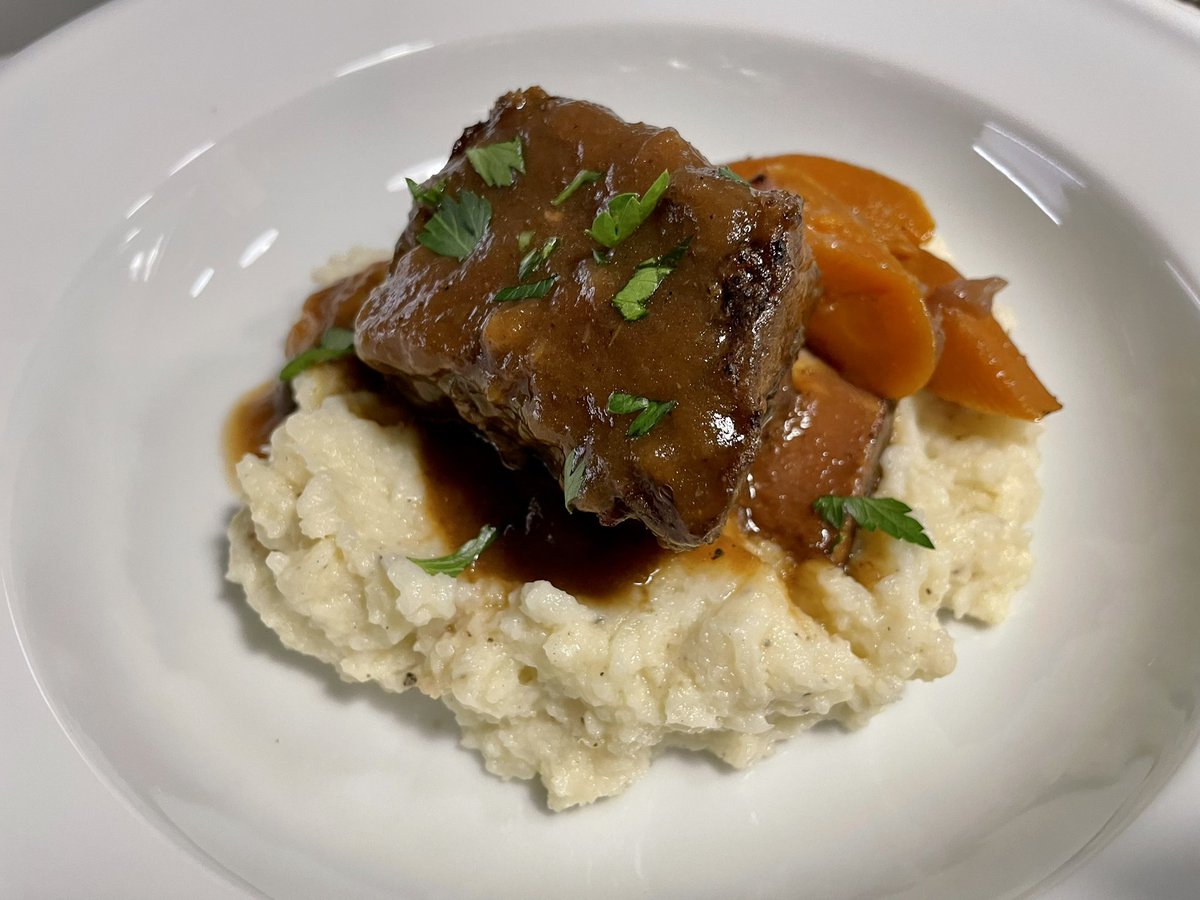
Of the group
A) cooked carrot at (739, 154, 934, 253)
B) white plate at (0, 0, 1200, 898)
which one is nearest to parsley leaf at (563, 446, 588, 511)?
white plate at (0, 0, 1200, 898)

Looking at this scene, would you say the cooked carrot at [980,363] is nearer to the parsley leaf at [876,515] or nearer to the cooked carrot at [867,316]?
the cooked carrot at [867,316]

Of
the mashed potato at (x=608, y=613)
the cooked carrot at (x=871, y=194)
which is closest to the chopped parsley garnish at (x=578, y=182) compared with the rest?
the mashed potato at (x=608, y=613)

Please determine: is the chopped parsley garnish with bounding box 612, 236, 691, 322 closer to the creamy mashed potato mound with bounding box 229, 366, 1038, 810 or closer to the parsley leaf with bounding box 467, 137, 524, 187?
the parsley leaf with bounding box 467, 137, 524, 187

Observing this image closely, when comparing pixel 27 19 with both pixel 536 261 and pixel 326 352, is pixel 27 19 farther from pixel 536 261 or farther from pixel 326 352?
pixel 536 261

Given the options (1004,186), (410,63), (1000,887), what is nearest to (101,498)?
(410,63)

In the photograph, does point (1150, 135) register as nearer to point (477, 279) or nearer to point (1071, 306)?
point (1071, 306)
